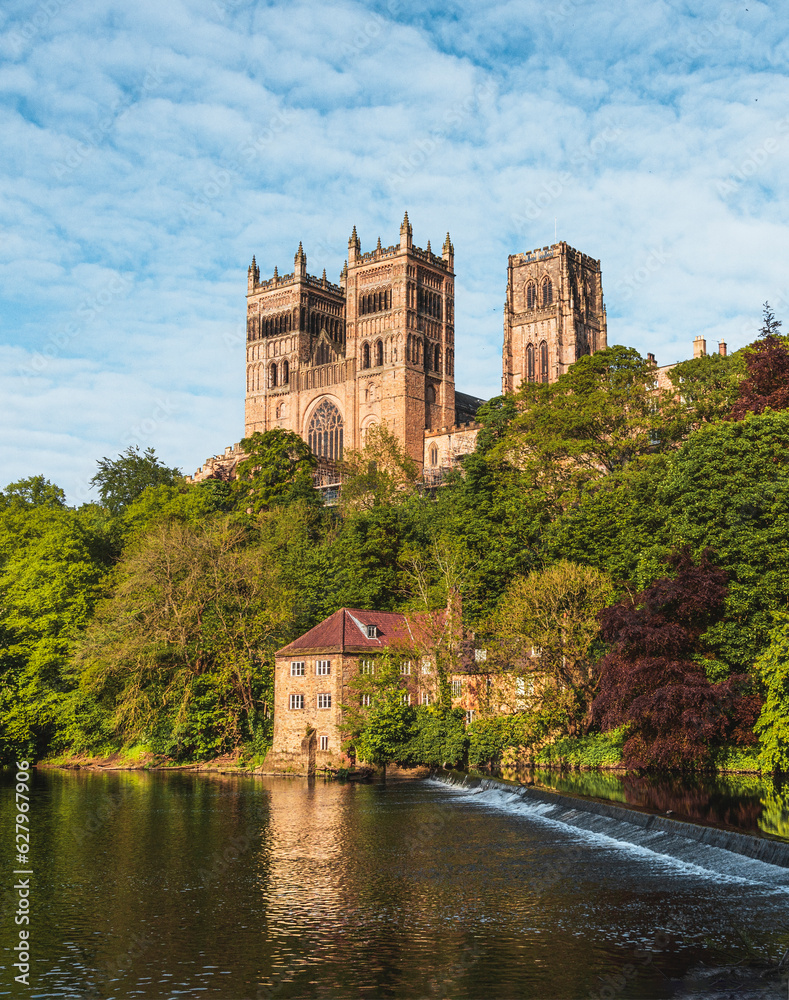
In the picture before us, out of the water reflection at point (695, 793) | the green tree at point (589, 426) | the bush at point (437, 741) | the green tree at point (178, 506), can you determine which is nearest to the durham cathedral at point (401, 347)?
the green tree at point (178, 506)

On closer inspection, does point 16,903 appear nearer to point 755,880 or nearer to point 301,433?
point 755,880

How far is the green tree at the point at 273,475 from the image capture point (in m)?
71.6

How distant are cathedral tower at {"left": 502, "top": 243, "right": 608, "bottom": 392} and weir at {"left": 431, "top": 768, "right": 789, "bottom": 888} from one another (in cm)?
7826

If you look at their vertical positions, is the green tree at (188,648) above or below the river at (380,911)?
above

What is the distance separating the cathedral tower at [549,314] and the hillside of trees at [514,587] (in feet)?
132

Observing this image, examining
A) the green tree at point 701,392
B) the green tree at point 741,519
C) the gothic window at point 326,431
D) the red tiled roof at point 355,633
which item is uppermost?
the gothic window at point 326,431

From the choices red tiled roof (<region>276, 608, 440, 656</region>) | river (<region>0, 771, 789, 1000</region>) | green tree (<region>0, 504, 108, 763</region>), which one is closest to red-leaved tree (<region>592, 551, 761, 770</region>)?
river (<region>0, 771, 789, 1000</region>)

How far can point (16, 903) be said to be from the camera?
1975 centimetres

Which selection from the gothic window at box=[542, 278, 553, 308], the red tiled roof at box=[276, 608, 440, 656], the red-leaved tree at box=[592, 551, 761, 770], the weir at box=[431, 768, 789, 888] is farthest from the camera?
the gothic window at box=[542, 278, 553, 308]

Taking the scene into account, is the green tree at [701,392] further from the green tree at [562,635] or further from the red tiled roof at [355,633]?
the red tiled roof at [355,633]

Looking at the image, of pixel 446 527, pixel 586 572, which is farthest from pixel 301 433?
pixel 586 572

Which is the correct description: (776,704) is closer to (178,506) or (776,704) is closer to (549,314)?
(178,506)

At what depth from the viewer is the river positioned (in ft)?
48.0

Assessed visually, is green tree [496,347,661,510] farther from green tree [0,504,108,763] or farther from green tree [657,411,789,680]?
green tree [0,504,108,763]
